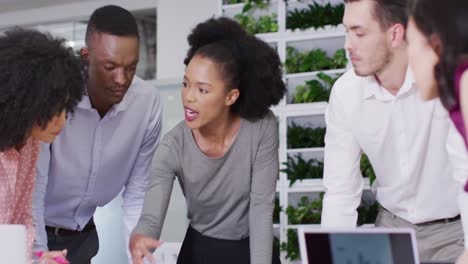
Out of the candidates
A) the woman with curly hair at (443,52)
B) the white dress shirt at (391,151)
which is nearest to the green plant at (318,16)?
the white dress shirt at (391,151)

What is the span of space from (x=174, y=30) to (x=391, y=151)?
345 cm

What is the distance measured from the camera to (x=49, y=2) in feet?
19.8

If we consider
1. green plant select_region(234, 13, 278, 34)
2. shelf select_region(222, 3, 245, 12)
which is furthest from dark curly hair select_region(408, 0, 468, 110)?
shelf select_region(222, 3, 245, 12)

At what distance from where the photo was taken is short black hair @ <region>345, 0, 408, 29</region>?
2148 mm

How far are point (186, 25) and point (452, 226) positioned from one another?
3542 mm

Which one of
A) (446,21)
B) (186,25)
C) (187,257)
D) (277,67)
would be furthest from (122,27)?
(186,25)

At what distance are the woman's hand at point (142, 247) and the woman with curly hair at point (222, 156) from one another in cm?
14

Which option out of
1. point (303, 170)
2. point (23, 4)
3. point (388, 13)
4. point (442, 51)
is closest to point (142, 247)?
point (388, 13)

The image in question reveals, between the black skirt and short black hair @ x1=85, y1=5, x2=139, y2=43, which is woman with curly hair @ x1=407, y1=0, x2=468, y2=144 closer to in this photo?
the black skirt

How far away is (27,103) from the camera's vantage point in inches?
74.3

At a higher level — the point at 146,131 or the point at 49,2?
the point at 49,2

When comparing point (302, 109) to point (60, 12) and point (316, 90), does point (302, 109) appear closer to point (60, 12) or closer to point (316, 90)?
point (316, 90)

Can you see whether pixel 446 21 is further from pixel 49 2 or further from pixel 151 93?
pixel 49 2

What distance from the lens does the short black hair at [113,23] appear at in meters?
2.46
